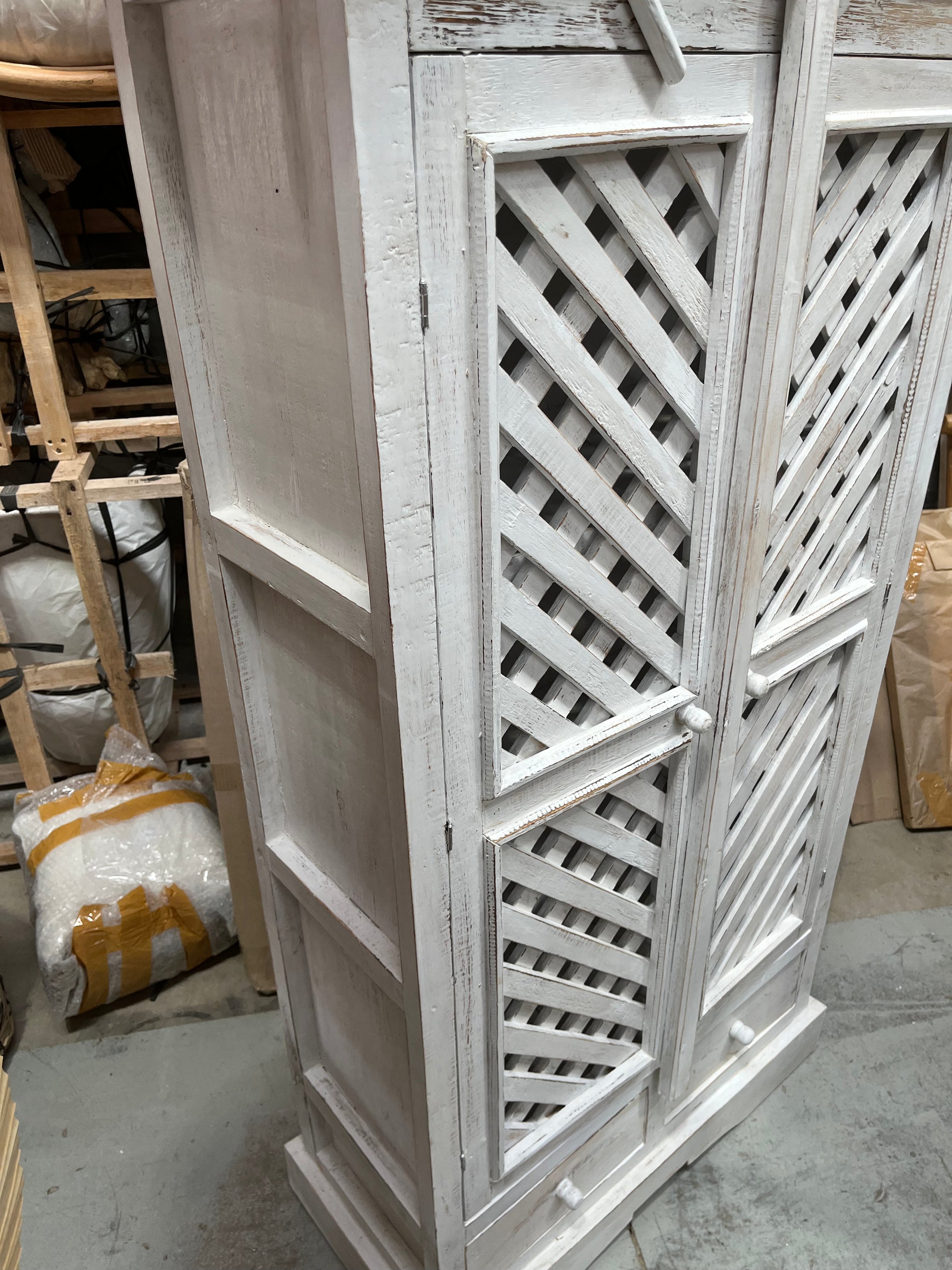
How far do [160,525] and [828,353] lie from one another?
7.07ft

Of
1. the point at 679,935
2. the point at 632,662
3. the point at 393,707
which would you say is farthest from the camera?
the point at 679,935

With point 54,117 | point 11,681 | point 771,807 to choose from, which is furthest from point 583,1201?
point 54,117

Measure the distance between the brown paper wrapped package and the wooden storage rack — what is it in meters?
2.19

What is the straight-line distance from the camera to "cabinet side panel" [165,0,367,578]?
3.03 feet

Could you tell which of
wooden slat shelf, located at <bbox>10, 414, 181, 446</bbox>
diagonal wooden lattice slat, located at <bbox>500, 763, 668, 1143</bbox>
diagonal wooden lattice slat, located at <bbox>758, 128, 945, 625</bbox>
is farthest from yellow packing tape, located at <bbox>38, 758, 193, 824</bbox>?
diagonal wooden lattice slat, located at <bbox>758, 128, 945, 625</bbox>

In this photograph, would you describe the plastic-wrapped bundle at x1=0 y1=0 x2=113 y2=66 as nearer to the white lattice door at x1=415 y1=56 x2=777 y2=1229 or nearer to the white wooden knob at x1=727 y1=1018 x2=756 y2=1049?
the white lattice door at x1=415 y1=56 x2=777 y2=1229

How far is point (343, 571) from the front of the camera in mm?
1123

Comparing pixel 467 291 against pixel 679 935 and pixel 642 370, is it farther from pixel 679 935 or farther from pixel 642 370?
pixel 679 935

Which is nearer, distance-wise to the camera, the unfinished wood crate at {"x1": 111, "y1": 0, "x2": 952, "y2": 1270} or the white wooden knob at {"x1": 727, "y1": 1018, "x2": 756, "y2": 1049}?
the unfinished wood crate at {"x1": 111, "y1": 0, "x2": 952, "y2": 1270}

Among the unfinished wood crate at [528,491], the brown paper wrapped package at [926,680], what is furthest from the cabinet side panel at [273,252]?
the brown paper wrapped package at [926,680]

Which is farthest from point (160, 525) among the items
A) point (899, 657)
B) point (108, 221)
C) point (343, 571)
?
point (899, 657)

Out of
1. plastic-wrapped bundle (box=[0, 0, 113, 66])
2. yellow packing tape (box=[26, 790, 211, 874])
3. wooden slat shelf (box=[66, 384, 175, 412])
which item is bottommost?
yellow packing tape (box=[26, 790, 211, 874])

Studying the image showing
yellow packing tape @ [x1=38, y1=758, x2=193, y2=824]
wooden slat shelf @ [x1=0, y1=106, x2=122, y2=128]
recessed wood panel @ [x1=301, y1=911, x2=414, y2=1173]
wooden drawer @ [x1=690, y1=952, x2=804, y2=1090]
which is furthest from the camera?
yellow packing tape @ [x1=38, y1=758, x2=193, y2=824]

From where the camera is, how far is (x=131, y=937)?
230 cm
